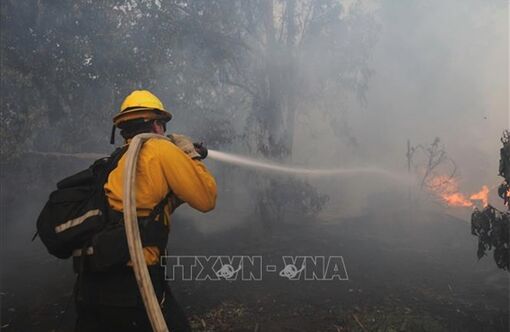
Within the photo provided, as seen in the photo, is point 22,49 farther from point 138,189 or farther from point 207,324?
point 138,189

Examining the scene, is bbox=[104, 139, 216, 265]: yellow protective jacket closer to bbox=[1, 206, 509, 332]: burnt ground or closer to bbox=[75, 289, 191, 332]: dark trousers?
bbox=[75, 289, 191, 332]: dark trousers

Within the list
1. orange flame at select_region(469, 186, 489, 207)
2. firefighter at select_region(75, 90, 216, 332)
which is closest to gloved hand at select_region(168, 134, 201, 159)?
firefighter at select_region(75, 90, 216, 332)

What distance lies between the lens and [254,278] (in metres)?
6.56

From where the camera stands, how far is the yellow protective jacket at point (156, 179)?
2330 mm

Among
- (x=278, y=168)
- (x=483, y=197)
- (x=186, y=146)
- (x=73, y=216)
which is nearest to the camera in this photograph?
(x=73, y=216)

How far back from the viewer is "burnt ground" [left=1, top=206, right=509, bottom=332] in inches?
195

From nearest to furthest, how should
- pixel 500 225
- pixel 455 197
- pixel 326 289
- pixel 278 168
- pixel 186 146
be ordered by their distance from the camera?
pixel 186 146 → pixel 500 225 → pixel 326 289 → pixel 278 168 → pixel 455 197

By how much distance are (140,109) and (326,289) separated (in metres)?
4.33

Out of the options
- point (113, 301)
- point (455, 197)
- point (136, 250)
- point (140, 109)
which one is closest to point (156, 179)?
point (136, 250)

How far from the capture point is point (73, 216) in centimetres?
231

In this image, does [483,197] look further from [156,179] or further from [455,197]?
[156,179]

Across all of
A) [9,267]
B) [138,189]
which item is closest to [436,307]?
[138,189]

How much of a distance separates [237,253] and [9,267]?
12.9 feet

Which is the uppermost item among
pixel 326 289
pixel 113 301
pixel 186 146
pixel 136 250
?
pixel 186 146
